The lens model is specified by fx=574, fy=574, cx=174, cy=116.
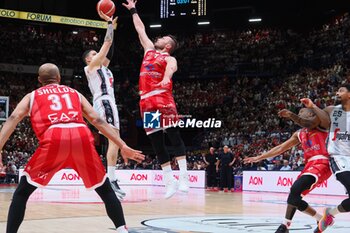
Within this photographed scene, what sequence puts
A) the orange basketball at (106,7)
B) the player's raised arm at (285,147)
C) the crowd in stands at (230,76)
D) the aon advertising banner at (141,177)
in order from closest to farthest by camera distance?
the player's raised arm at (285,147) < the orange basketball at (106,7) < the aon advertising banner at (141,177) < the crowd in stands at (230,76)

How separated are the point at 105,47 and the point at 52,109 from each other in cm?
329

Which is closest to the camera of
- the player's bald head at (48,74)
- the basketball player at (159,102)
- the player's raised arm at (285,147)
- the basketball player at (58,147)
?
the basketball player at (58,147)

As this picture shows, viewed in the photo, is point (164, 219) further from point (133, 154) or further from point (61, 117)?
point (61, 117)

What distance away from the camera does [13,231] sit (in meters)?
5.64

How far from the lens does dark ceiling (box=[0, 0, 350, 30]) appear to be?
36375 millimetres

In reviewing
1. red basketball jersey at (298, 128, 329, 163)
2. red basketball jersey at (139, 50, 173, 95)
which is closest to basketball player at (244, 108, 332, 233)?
red basketball jersey at (298, 128, 329, 163)

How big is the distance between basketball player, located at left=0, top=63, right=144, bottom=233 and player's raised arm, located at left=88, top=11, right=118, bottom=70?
2.99 m

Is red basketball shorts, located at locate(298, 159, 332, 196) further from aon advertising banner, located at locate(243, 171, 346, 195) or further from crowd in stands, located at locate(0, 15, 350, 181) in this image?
crowd in stands, located at locate(0, 15, 350, 181)

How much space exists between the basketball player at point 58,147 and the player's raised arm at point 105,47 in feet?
9.80

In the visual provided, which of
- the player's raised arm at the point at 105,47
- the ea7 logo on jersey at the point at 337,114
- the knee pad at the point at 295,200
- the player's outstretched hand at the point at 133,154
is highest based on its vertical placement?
the player's raised arm at the point at 105,47

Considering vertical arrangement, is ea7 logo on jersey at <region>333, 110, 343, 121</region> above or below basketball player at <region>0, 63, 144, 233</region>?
above

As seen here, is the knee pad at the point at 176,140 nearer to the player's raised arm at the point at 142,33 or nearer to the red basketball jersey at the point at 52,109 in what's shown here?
the player's raised arm at the point at 142,33

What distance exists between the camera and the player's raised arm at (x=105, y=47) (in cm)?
864

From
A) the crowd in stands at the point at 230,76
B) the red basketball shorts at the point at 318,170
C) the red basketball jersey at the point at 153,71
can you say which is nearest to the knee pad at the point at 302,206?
the red basketball shorts at the point at 318,170
